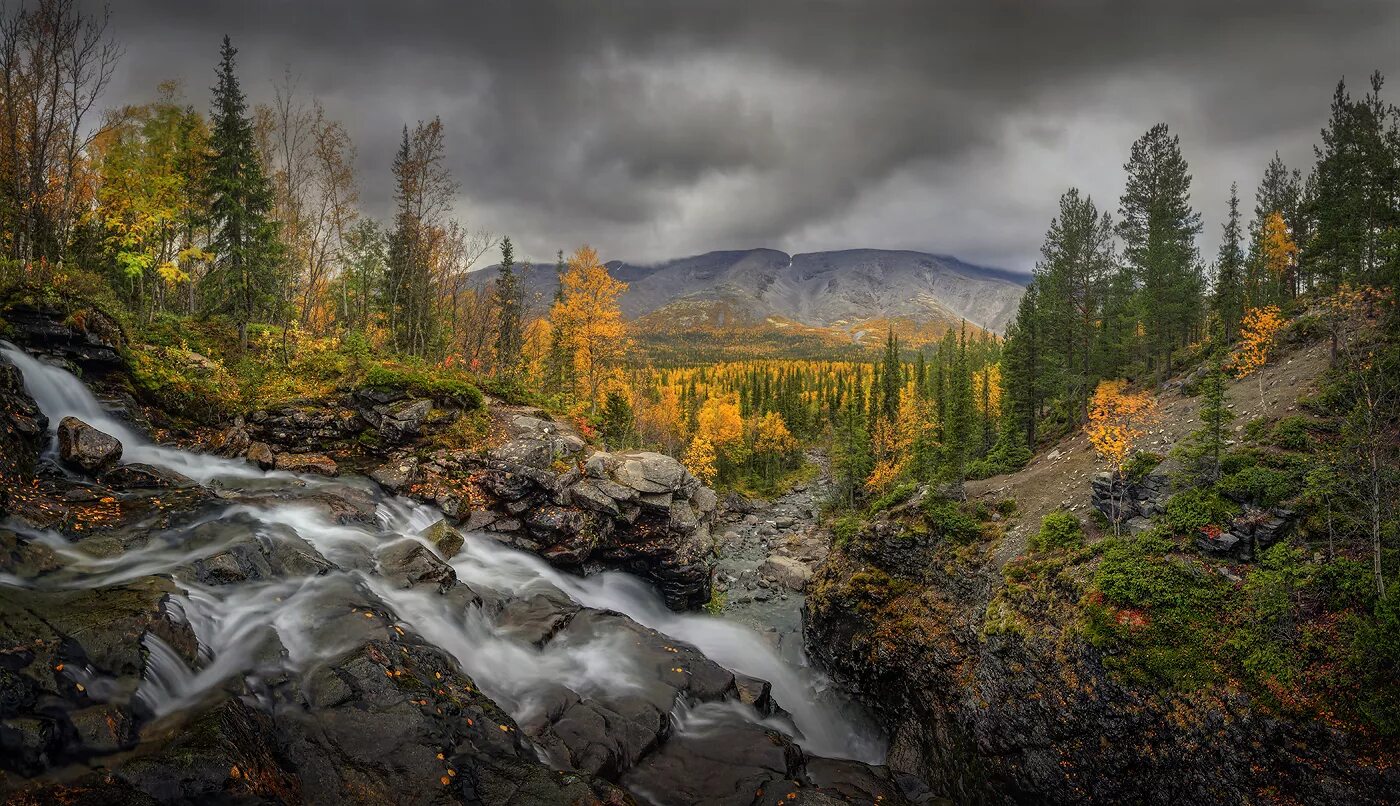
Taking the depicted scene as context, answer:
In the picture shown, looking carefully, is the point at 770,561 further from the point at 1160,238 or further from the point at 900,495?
the point at 1160,238

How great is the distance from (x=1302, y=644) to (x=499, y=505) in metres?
25.9

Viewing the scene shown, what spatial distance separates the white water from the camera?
1020 cm

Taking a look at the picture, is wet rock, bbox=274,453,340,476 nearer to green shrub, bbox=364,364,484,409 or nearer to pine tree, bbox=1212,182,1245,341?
green shrub, bbox=364,364,484,409

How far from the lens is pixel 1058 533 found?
816 inches

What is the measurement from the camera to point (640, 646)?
16.9 m

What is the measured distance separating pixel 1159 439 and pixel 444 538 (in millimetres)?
31800

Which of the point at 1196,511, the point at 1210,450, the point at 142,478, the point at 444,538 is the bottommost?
the point at 444,538

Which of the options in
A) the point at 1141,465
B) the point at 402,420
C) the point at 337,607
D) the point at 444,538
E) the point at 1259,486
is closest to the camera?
the point at 337,607

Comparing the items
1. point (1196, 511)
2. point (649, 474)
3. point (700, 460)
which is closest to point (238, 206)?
point (649, 474)

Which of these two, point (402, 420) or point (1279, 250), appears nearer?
point (402, 420)

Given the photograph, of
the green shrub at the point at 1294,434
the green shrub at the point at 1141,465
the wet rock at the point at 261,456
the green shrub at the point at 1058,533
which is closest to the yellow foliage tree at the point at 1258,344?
the green shrub at the point at 1294,434

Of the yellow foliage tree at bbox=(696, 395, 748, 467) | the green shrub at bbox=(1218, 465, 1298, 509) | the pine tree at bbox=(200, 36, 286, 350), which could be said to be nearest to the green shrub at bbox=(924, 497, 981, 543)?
the green shrub at bbox=(1218, 465, 1298, 509)

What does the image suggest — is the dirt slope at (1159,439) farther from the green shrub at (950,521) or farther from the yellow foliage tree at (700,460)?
the yellow foliage tree at (700,460)

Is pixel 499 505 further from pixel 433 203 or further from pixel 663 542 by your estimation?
pixel 433 203
